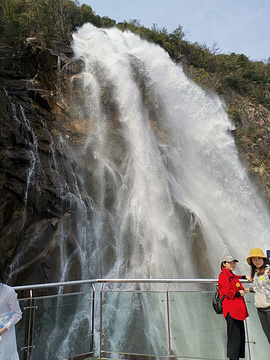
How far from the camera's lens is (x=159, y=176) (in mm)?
13953

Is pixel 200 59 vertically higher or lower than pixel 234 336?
higher

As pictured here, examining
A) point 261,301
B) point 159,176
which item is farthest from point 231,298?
point 159,176

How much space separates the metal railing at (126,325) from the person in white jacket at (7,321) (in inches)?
43.6

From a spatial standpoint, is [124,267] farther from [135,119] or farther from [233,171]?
[233,171]

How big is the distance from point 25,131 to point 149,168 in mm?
5580

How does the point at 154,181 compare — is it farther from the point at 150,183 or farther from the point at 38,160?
the point at 38,160

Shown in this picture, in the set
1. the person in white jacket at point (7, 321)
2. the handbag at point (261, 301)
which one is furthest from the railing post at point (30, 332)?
the handbag at point (261, 301)

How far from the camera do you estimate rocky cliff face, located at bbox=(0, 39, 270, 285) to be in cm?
950

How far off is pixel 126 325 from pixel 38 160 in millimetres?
8166

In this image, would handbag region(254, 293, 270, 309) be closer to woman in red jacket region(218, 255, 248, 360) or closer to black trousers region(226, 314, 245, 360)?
woman in red jacket region(218, 255, 248, 360)

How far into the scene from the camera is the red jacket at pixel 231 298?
365 cm

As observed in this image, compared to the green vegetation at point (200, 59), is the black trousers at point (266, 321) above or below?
below

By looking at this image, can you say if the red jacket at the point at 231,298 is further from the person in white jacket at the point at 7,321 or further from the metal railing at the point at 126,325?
the person in white jacket at the point at 7,321

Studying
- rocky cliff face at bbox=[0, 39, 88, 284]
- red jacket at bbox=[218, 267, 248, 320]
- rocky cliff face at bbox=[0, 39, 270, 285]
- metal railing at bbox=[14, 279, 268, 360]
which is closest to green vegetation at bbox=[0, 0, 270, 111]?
rocky cliff face at bbox=[0, 39, 270, 285]
